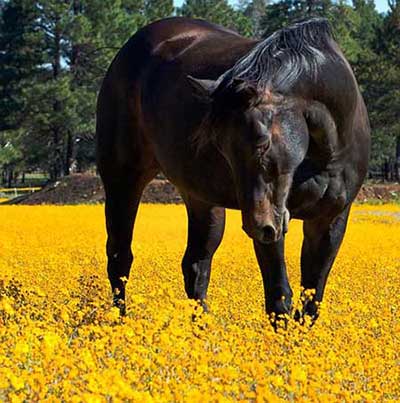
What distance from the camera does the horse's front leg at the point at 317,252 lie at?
4.87 meters

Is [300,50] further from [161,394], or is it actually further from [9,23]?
[9,23]

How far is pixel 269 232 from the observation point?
12.3 ft

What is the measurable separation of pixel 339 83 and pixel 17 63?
1365 inches

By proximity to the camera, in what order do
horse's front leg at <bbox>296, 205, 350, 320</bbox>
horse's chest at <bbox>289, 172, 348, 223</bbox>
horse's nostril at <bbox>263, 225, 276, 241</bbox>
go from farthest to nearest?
horse's front leg at <bbox>296, 205, 350, 320</bbox> < horse's chest at <bbox>289, 172, 348, 223</bbox> < horse's nostril at <bbox>263, 225, 276, 241</bbox>

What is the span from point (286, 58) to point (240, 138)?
1.78 ft

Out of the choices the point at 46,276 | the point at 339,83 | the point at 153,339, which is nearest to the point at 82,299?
the point at 46,276

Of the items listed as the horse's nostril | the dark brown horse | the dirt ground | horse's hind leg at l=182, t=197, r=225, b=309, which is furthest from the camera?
the dirt ground

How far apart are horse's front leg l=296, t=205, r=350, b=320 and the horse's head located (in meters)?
0.99

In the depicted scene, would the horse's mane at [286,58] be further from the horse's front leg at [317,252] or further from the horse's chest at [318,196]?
the horse's front leg at [317,252]

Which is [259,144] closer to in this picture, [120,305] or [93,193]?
[120,305]

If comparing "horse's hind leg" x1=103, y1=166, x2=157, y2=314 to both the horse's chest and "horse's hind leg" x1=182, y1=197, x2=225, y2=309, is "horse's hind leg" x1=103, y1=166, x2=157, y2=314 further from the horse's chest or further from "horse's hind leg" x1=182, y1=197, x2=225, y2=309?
the horse's chest

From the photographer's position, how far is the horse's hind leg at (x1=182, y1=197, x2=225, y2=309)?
19.6 feet

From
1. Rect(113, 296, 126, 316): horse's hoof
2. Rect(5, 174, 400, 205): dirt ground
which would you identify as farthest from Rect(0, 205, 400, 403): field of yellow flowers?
Rect(5, 174, 400, 205): dirt ground

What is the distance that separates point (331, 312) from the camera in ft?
19.0
